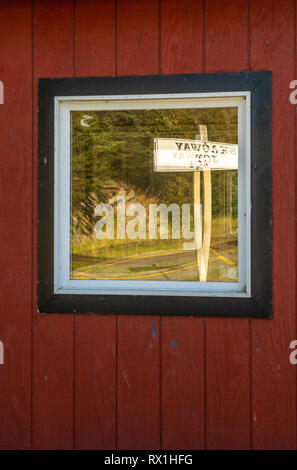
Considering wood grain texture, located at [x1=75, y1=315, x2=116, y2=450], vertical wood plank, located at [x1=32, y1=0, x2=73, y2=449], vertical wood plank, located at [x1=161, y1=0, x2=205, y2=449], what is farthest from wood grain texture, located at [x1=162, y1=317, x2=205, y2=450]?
vertical wood plank, located at [x1=32, y1=0, x2=73, y2=449]

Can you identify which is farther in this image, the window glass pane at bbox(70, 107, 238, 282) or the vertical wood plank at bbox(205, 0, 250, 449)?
the window glass pane at bbox(70, 107, 238, 282)

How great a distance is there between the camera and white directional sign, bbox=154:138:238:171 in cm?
214

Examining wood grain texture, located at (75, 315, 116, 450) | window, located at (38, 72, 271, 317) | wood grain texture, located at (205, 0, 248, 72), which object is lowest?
wood grain texture, located at (75, 315, 116, 450)

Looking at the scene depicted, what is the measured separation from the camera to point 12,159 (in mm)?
2148

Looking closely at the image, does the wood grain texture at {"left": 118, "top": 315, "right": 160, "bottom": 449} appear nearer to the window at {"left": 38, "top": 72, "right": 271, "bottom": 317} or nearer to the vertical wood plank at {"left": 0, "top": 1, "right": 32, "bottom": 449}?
the window at {"left": 38, "top": 72, "right": 271, "bottom": 317}

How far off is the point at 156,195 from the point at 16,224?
779 millimetres

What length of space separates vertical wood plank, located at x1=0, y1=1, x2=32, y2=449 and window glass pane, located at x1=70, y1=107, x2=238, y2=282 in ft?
0.84

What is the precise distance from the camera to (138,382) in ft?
6.82

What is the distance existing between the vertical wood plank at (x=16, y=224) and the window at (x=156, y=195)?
96 millimetres

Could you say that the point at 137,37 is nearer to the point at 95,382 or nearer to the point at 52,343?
the point at 52,343

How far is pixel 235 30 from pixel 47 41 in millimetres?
986

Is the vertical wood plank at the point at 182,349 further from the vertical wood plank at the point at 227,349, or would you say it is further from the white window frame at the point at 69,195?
the white window frame at the point at 69,195

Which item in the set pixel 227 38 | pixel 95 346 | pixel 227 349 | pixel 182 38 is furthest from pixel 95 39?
pixel 227 349

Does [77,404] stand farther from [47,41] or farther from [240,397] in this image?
[47,41]
